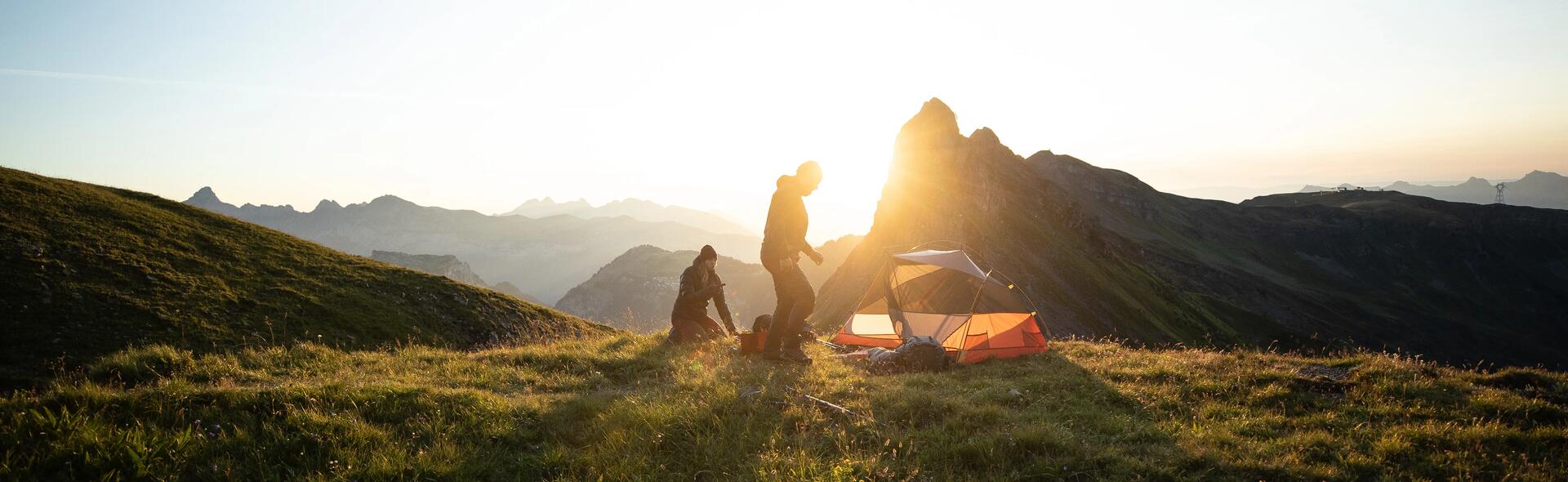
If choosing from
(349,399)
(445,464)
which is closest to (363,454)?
(445,464)

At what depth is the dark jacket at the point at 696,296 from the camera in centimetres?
1330

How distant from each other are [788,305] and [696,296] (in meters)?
3.34

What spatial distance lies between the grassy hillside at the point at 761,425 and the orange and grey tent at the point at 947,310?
4460 millimetres

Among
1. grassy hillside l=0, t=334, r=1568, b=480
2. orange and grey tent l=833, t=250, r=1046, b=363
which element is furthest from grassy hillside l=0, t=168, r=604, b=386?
orange and grey tent l=833, t=250, r=1046, b=363

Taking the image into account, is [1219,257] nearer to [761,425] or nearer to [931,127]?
[931,127]

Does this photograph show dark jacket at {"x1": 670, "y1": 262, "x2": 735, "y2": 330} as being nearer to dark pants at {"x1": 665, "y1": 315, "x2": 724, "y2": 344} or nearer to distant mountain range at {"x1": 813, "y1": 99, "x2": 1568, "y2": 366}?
dark pants at {"x1": 665, "y1": 315, "x2": 724, "y2": 344}

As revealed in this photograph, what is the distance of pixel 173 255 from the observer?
20484 millimetres

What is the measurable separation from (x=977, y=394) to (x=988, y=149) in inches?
4470

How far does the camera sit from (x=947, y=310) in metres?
14.9

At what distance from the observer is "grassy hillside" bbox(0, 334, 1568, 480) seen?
16.3 ft

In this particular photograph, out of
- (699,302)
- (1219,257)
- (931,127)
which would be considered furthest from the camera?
(1219,257)

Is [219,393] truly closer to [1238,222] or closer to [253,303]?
[253,303]

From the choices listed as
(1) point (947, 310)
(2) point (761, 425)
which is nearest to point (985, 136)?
(1) point (947, 310)

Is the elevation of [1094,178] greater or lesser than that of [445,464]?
greater
